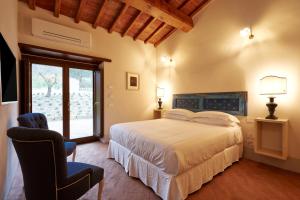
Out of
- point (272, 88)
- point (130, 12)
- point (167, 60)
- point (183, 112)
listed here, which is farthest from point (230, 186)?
point (130, 12)

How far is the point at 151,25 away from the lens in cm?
437

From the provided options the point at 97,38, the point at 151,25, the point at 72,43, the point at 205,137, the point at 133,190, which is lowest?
the point at 133,190

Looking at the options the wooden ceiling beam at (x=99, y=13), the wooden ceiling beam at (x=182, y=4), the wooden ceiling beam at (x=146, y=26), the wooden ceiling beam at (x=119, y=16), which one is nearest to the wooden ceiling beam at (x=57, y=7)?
the wooden ceiling beam at (x=99, y=13)

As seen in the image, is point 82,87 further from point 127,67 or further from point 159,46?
point 159,46

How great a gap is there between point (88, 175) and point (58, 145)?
48 centimetres

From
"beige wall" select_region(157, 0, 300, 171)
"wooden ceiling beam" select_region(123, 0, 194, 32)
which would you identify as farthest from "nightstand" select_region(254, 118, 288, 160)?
"wooden ceiling beam" select_region(123, 0, 194, 32)

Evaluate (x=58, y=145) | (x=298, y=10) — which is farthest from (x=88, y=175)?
(x=298, y=10)

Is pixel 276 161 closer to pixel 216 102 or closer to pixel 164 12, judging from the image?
pixel 216 102

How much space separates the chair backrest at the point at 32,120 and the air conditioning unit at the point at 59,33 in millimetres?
1846

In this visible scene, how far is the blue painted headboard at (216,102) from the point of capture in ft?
10.3

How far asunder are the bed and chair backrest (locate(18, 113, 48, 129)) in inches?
45.8

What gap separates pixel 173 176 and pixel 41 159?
130 centimetres

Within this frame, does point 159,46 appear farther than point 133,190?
Yes

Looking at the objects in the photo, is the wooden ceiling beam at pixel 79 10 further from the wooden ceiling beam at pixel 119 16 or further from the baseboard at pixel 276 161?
the baseboard at pixel 276 161
